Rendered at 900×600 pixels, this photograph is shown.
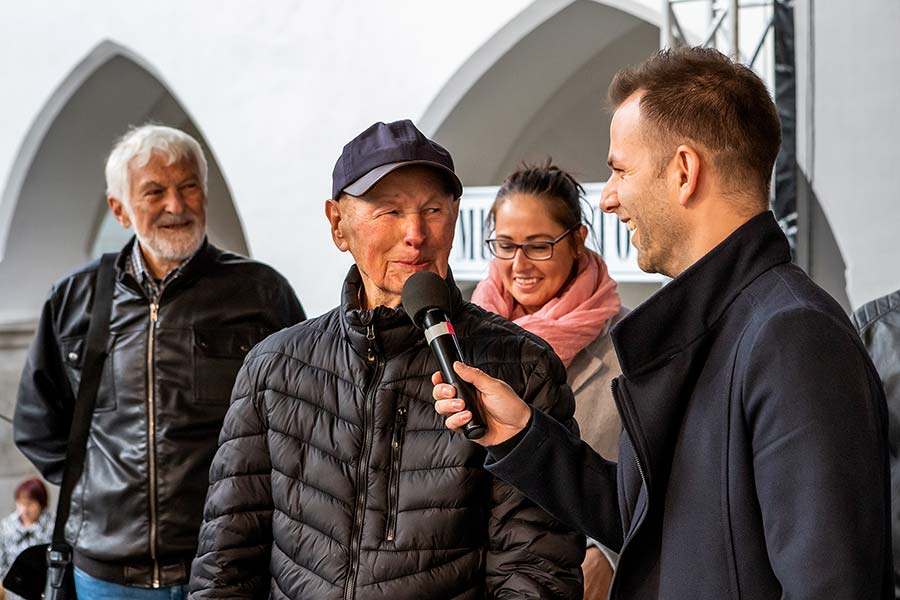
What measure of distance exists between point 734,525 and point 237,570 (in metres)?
1.02

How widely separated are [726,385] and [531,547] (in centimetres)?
58

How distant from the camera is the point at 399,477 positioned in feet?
6.54

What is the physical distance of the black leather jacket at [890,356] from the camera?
6.92 ft

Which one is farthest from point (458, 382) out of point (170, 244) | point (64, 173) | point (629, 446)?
point (64, 173)

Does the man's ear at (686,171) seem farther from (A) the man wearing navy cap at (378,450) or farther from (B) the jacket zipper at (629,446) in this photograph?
(A) the man wearing navy cap at (378,450)

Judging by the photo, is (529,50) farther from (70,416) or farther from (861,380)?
(861,380)

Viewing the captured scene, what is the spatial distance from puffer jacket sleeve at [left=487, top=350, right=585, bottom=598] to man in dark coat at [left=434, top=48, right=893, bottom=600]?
0.24 m

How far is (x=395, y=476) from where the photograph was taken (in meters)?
2.00

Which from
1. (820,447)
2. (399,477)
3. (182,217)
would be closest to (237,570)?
(399,477)

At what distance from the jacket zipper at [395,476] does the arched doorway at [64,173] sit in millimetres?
7045

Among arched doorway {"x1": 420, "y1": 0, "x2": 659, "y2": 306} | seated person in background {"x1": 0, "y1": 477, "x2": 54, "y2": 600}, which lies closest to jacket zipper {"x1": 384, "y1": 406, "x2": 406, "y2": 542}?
arched doorway {"x1": 420, "y1": 0, "x2": 659, "y2": 306}

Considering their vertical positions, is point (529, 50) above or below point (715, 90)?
above

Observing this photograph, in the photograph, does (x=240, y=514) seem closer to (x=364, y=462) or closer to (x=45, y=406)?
(x=364, y=462)

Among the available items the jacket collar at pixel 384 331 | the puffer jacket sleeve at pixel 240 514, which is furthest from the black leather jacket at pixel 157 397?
the jacket collar at pixel 384 331
